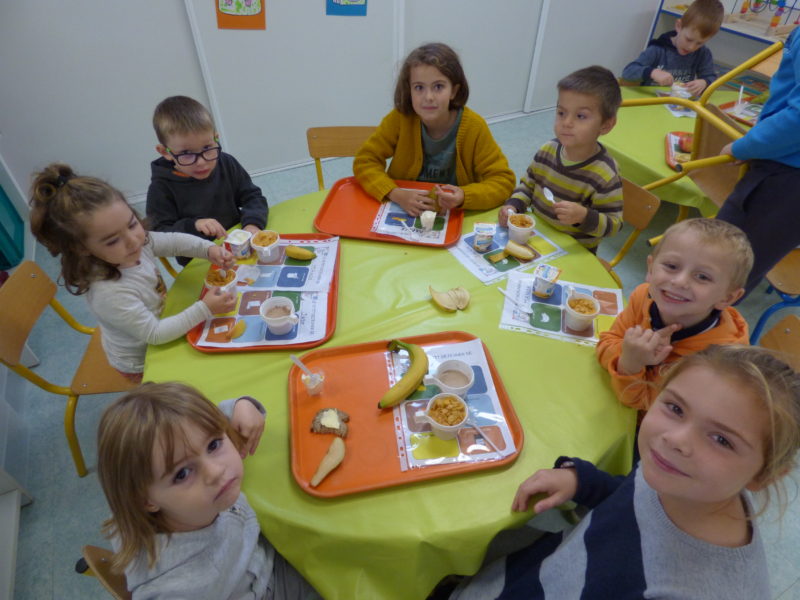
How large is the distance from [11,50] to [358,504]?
12.2 ft

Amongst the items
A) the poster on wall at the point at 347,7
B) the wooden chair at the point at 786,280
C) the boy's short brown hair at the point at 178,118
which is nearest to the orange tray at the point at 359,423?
the boy's short brown hair at the point at 178,118

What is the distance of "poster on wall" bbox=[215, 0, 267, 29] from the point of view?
322cm

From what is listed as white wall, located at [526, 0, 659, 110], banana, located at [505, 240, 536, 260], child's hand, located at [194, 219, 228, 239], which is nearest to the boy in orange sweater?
banana, located at [505, 240, 536, 260]

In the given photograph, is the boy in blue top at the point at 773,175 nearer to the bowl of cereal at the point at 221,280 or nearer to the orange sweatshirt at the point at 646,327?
the orange sweatshirt at the point at 646,327

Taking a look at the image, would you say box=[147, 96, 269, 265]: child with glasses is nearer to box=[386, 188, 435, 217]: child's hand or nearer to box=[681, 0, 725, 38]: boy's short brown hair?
box=[386, 188, 435, 217]: child's hand

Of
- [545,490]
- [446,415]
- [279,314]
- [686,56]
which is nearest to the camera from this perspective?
[545,490]

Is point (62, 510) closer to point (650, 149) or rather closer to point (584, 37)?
point (650, 149)

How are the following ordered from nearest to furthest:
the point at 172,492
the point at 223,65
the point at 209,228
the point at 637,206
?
the point at 172,492, the point at 209,228, the point at 637,206, the point at 223,65

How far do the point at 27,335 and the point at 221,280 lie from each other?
728 millimetres

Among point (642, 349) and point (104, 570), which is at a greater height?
point (642, 349)

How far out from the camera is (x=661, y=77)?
3.56 meters

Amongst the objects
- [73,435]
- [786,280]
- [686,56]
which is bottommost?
[73,435]

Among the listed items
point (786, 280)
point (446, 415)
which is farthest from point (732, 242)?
point (786, 280)

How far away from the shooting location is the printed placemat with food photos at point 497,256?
1.71m
